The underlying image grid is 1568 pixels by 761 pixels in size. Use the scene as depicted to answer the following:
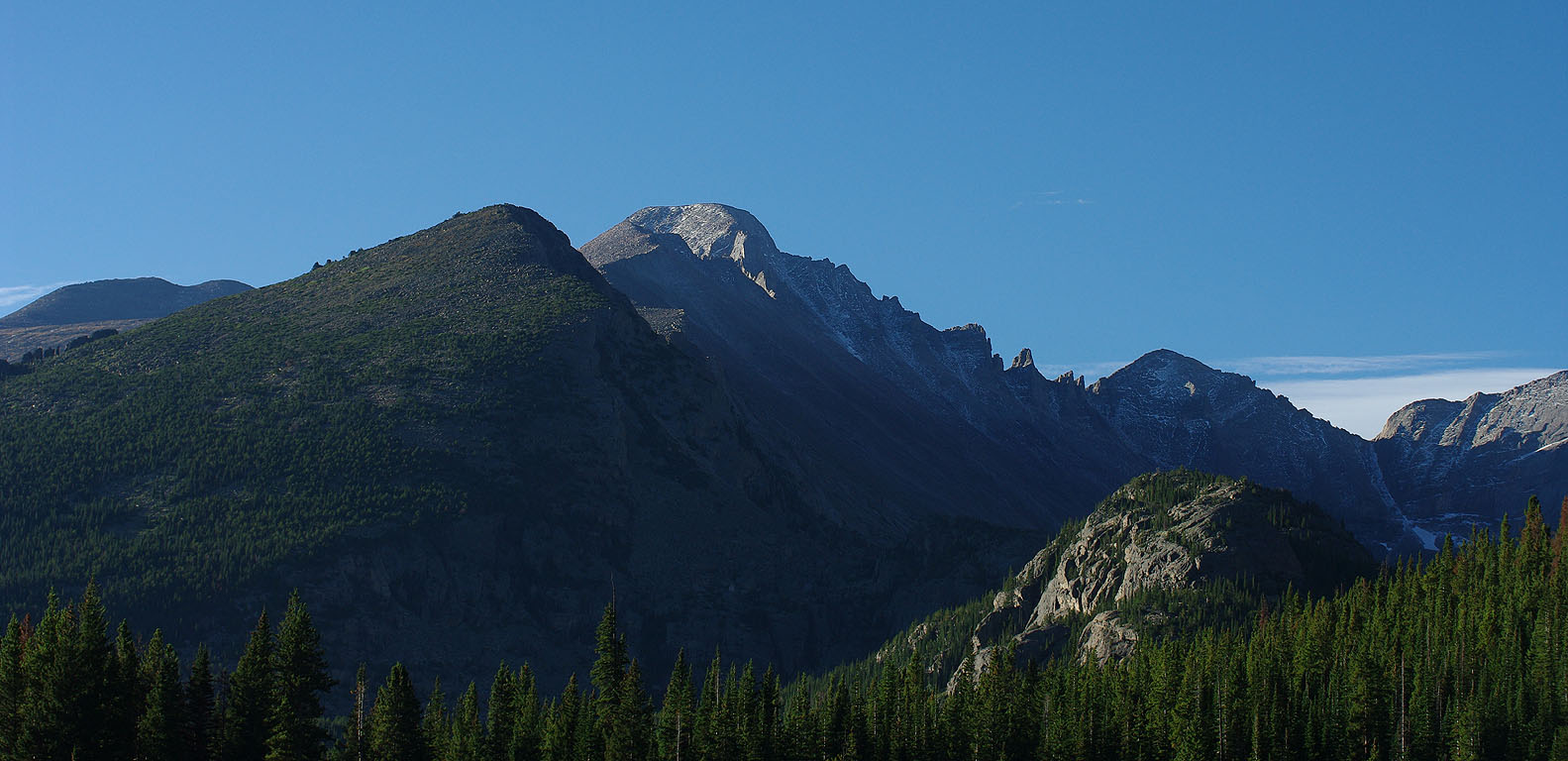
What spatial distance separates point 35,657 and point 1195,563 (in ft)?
407

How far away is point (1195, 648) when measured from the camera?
164 metres

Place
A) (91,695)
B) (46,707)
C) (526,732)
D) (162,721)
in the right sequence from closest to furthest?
(46,707)
(91,695)
(162,721)
(526,732)

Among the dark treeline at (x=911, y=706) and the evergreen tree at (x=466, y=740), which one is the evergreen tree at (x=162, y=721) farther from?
the evergreen tree at (x=466, y=740)

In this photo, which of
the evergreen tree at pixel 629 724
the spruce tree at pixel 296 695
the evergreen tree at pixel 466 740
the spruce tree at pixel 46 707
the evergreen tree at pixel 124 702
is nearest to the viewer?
the spruce tree at pixel 46 707

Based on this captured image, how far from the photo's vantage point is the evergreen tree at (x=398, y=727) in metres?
121

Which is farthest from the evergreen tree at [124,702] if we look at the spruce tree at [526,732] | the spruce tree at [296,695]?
the spruce tree at [526,732]

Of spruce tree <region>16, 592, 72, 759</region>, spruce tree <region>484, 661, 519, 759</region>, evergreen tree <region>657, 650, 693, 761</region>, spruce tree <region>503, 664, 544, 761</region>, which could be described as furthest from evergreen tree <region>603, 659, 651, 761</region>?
spruce tree <region>16, 592, 72, 759</region>

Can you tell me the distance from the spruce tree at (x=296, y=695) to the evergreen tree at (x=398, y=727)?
6.24m

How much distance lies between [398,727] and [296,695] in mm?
10051

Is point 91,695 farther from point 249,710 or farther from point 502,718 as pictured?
point 502,718

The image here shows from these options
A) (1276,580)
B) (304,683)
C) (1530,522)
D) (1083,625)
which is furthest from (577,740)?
(1530,522)

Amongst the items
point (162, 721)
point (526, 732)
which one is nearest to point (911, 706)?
point (526, 732)

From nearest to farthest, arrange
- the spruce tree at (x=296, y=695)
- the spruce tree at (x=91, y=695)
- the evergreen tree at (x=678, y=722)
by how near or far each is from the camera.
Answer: the spruce tree at (x=91, y=695)
the spruce tree at (x=296, y=695)
the evergreen tree at (x=678, y=722)

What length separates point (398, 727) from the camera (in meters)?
122
